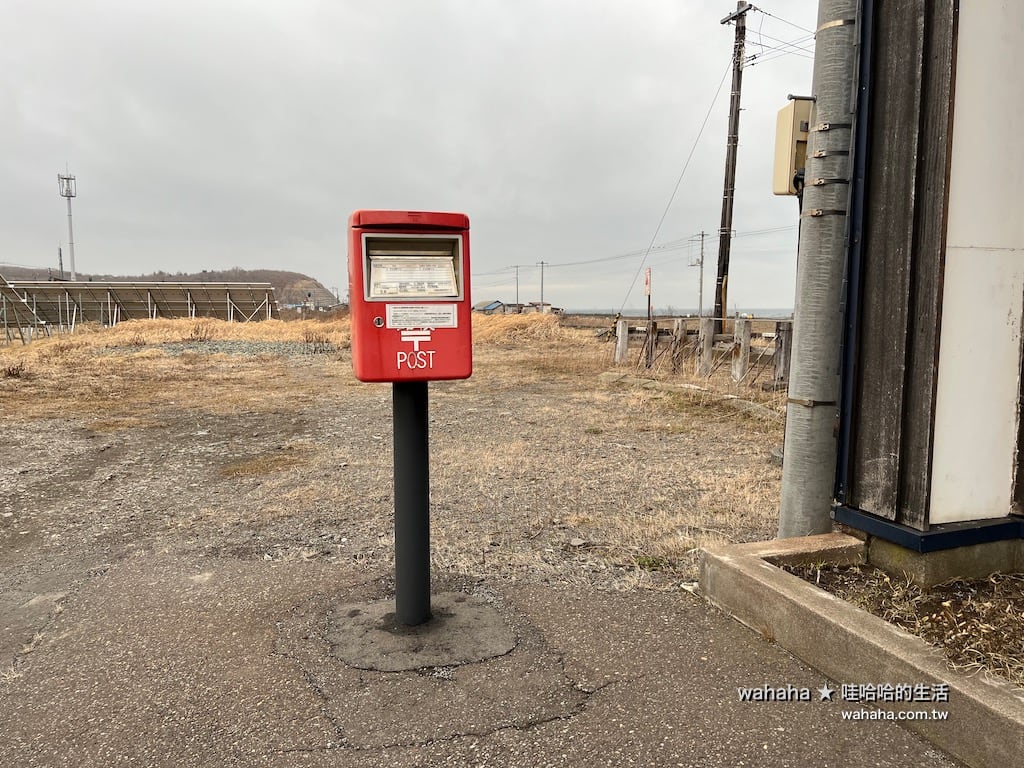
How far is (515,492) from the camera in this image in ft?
19.3

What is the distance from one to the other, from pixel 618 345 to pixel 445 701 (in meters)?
16.2

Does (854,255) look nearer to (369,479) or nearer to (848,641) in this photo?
(848,641)

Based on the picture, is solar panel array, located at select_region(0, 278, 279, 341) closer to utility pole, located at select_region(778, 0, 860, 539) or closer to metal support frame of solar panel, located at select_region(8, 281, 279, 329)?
metal support frame of solar panel, located at select_region(8, 281, 279, 329)

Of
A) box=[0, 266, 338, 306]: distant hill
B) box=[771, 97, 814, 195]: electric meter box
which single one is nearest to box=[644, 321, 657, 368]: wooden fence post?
box=[771, 97, 814, 195]: electric meter box

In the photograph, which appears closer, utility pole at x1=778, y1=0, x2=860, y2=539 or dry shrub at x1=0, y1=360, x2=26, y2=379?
utility pole at x1=778, y1=0, x2=860, y2=539

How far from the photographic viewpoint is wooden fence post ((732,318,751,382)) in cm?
1329

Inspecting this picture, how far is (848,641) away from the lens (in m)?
2.66

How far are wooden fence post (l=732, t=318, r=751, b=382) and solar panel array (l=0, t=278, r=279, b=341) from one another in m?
37.4

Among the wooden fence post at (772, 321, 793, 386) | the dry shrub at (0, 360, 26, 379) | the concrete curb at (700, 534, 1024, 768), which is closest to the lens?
the concrete curb at (700, 534, 1024, 768)

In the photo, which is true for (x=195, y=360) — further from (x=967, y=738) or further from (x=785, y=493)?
(x=967, y=738)

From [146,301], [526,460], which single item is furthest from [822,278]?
[146,301]

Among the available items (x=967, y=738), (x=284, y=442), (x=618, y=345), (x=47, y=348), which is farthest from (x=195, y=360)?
(x=967, y=738)

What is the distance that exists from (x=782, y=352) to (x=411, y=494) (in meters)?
10.0

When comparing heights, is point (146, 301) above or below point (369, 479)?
above
